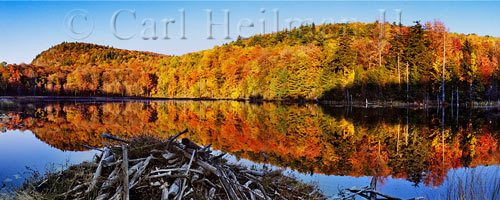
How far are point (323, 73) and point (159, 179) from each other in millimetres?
49968

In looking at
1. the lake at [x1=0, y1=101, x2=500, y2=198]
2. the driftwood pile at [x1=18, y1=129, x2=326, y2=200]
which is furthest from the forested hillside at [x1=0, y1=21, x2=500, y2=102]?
the driftwood pile at [x1=18, y1=129, x2=326, y2=200]

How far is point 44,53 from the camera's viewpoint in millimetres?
→ 166250

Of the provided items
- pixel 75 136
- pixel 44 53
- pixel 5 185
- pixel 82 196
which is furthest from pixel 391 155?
pixel 44 53

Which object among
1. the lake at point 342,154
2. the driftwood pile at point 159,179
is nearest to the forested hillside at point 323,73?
the lake at point 342,154

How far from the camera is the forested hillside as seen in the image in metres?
42.9

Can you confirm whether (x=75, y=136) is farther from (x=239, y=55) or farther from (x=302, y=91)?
(x=239, y=55)

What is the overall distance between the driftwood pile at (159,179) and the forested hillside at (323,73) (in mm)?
42090

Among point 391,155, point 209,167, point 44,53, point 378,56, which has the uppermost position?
point 44,53

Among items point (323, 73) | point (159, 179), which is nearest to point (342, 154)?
point (159, 179)

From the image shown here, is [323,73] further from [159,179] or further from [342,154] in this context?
[159,179]

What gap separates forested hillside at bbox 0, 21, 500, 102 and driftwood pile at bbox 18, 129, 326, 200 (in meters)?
42.1

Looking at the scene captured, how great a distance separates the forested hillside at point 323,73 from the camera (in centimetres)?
4291

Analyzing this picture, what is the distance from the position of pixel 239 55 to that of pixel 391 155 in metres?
83.1

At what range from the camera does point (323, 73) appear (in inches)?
2045
